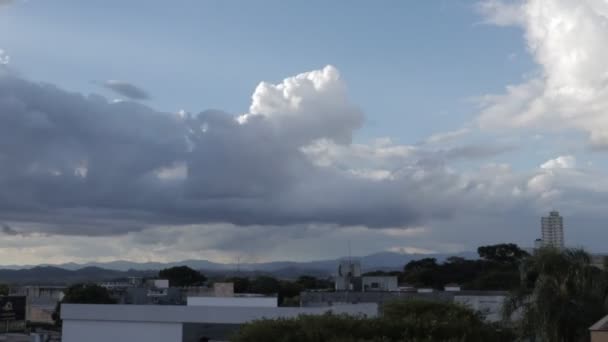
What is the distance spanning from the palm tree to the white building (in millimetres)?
15825

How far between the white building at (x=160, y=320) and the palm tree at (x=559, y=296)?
623 inches

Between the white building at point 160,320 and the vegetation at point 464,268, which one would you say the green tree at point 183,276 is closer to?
the vegetation at point 464,268

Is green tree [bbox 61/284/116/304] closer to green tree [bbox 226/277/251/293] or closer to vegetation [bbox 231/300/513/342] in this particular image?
green tree [bbox 226/277/251/293]

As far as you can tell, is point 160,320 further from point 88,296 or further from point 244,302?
point 88,296

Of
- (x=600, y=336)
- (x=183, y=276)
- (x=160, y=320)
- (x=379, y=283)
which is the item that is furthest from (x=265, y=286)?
(x=600, y=336)

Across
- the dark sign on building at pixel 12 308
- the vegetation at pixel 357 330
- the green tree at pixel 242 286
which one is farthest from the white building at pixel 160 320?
the green tree at pixel 242 286

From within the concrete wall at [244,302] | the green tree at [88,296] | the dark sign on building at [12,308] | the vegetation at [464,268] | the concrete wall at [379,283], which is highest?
the vegetation at [464,268]

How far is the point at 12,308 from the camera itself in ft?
314

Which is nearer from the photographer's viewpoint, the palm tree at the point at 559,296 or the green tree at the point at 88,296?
the palm tree at the point at 559,296

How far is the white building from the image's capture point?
149 feet

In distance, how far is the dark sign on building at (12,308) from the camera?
9481cm

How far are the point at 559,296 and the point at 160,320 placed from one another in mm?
24598

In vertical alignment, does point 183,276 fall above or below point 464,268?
below

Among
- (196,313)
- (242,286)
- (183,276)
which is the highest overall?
(183,276)
